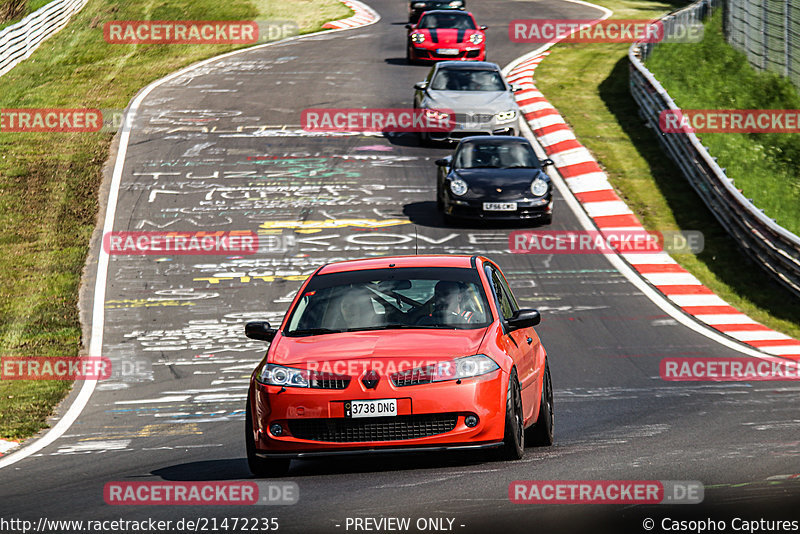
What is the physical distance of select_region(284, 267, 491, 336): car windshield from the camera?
8969 mm

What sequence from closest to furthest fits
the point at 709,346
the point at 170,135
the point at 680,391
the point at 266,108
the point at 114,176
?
the point at 680,391 < the point at 709,346 < the point at 114,176 < the point at 170,135 < the point at 266,108

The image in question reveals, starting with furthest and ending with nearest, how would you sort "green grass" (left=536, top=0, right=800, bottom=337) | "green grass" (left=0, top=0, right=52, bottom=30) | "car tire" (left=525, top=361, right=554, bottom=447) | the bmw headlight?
"green grass" (left=0, top=0, right=52, bottom=30) → "green grass" (left=536, top=0, right=800, bottom=337) → "car tire" (left=525, top=361, right=554, bottom=447) → the bmw headlight

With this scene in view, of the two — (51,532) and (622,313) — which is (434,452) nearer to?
(51,532)

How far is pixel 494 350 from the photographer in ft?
27.9

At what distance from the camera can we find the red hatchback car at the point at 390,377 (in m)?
8.12

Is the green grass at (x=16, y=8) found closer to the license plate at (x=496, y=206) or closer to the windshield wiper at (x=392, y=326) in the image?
the license plate at (x=496, y=206)

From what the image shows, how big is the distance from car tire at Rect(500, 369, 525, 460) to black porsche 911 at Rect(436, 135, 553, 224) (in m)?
12.5

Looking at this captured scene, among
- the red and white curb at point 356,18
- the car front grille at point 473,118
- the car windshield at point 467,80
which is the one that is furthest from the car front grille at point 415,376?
the red and white curb at point 356,18

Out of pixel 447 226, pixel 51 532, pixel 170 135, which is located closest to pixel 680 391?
pixel 51 532

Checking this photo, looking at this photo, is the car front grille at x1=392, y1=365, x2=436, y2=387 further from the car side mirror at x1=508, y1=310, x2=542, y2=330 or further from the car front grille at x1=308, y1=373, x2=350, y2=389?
the car side mirror at x1=508, y1=310, x2=542, y2=330

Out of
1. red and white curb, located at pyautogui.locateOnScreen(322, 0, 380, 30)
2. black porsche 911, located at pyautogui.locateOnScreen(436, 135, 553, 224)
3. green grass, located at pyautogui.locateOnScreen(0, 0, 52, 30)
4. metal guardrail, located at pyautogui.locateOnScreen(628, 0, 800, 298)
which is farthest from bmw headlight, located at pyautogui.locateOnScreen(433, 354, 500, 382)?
green grass, located at pyautogui.locateOnScreen(0, 0, 52, 30)

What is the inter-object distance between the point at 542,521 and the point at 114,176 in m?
19.3

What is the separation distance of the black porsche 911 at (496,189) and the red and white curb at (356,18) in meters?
22.8

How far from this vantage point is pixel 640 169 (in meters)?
25.0
